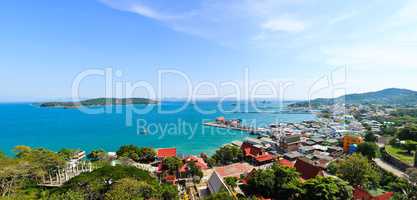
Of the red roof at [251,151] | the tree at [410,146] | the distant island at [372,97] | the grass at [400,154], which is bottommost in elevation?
the grass at [400,154]

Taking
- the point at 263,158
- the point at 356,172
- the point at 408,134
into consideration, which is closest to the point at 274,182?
the point at 356,172

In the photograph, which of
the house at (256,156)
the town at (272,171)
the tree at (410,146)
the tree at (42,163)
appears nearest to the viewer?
the town at (272,171)

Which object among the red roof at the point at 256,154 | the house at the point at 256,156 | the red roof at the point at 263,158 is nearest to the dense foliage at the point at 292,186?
the red roof at the point at 263,158

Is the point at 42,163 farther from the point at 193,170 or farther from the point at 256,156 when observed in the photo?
the point at 256,156

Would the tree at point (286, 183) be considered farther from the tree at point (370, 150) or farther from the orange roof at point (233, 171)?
the tree at point (370, 150)

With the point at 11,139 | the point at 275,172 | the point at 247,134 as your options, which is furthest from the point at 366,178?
the point at 11,139

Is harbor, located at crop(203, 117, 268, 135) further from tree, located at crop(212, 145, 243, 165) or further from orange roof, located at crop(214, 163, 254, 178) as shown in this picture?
orange roof, located at crop(214, 163, 254, 178)
